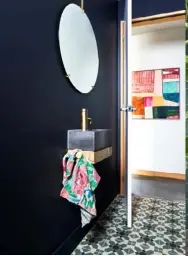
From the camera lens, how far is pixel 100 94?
80.6 inches

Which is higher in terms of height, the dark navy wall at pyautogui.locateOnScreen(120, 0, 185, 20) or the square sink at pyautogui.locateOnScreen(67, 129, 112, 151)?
the dark navy wall at pyautogui.locateOnScreen(120, 0, 185, 20)

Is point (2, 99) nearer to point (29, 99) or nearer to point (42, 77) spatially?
point (29, 99)

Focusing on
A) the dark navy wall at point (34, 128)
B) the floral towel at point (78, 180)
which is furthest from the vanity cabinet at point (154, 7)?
the floral towel at point (78, 180)

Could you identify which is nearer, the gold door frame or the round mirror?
the round mirror

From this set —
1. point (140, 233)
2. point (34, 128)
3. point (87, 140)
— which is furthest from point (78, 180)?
point (140, 233)

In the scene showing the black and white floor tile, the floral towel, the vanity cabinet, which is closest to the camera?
the floral towel

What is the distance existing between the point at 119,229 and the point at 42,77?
1386 millimetres

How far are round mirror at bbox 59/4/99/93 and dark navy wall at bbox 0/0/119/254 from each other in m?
0.06

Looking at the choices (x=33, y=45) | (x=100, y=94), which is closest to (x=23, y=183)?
(x=33, y=45)

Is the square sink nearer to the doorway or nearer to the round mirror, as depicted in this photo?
the round mirror

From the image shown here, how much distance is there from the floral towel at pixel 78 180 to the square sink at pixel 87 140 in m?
0.06

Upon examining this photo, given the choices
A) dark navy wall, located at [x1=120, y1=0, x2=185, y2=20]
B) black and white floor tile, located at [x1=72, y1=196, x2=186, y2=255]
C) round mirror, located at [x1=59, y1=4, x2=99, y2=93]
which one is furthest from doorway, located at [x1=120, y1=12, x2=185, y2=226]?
round mirror, located at [x1=59, y1=4, x2=99, y2=93]

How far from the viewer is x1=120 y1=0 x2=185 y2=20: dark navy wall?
7.53 ft

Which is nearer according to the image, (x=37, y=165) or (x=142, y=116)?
(x=37, y=165)
